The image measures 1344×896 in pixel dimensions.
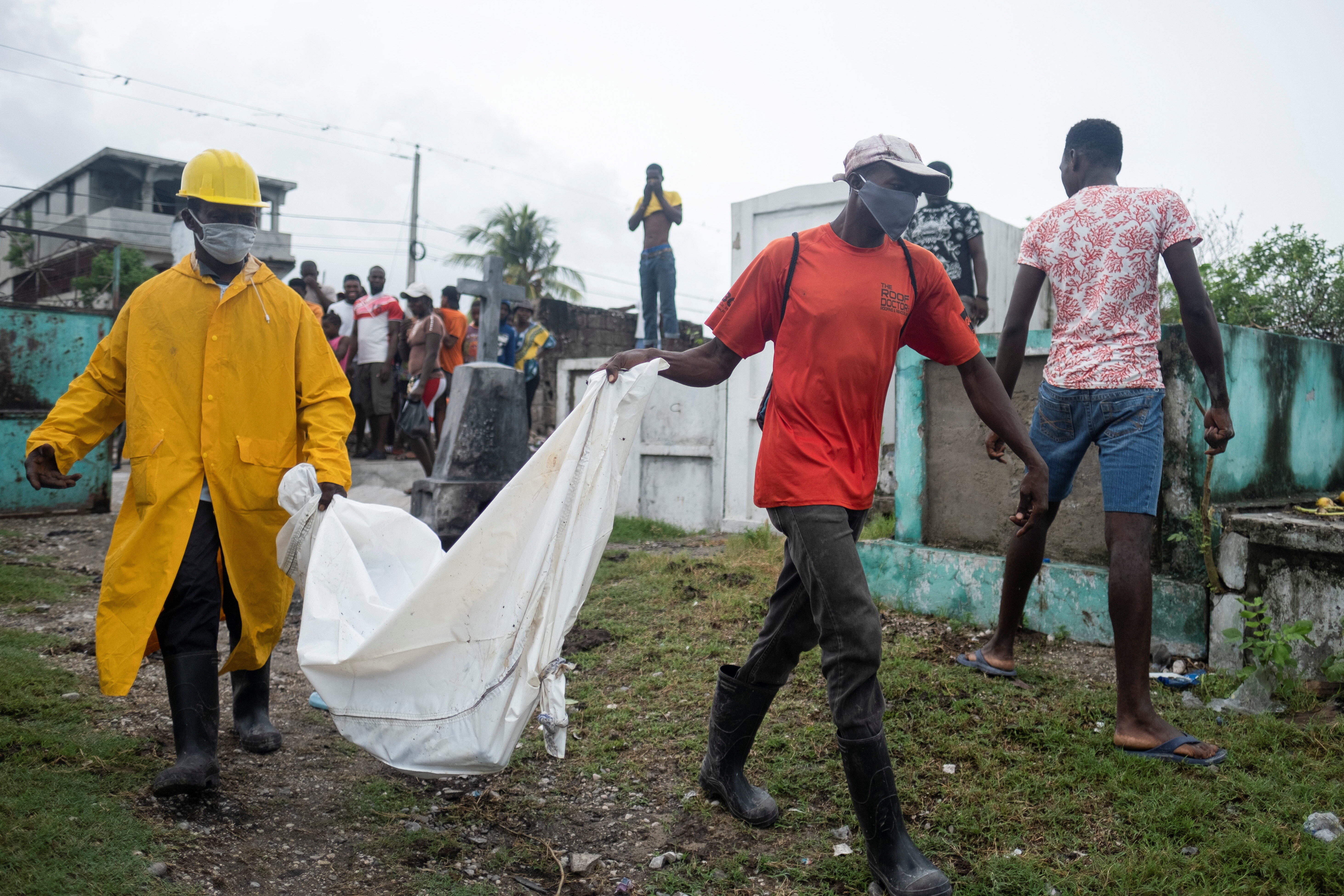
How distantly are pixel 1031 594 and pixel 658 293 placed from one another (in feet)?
20.0

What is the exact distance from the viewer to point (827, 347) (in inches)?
96.1

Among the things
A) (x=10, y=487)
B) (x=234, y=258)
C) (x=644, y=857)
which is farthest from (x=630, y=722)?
(x=10, y=487)

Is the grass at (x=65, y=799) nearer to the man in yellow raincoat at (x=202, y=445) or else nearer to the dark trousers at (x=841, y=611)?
the man in yellow raincoat at (x=202, y=445)

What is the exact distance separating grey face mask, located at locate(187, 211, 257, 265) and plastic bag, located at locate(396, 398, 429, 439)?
5.09 metres

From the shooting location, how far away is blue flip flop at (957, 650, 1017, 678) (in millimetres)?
3689

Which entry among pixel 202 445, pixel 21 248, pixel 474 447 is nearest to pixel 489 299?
pixel 474 447

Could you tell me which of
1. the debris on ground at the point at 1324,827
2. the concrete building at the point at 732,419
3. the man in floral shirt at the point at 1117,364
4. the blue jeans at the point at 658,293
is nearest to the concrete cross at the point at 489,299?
the concrete building at the point at 732,419

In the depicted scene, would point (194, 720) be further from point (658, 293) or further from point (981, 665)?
point (658, 293)

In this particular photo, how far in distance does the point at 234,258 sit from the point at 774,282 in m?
1.72

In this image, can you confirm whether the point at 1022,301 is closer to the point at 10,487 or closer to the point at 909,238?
the point at 909,238

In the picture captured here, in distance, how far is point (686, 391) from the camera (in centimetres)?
869

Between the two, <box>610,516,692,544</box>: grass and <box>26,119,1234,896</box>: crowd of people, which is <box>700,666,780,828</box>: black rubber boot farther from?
<box>610,516,692,544</box>: grass

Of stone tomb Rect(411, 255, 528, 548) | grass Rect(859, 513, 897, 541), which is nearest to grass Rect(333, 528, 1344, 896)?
grass Rect(859, 513, 897, 541)

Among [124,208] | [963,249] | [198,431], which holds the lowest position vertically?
[198,431]
